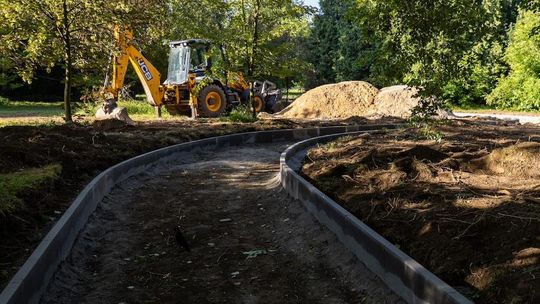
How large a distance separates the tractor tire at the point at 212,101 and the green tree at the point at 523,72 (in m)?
16.5

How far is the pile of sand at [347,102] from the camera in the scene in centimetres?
2627

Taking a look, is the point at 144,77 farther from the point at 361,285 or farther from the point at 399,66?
the point at 361,285

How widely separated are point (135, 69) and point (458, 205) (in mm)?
18343

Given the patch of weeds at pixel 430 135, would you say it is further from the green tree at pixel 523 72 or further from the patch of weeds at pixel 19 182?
the green tree at pixel 523 72

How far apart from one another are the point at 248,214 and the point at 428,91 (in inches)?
198

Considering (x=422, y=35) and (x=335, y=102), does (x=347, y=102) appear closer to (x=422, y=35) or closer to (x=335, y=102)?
(x=335, y=102)

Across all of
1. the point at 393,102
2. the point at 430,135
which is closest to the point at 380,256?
the point at 430,135

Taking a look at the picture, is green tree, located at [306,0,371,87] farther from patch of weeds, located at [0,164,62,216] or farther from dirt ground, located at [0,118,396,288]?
patch of weeds, located at [0,164,62,216]

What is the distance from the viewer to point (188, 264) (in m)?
5.16

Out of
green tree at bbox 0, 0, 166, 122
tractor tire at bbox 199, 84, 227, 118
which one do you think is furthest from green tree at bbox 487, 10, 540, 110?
green tree at bbox 0, 0, 166, 122

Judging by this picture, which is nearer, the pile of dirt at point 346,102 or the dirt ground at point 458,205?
the dirt ground at point 458,205

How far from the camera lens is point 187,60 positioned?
2191 centimetres

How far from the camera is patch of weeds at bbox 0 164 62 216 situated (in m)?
5.39

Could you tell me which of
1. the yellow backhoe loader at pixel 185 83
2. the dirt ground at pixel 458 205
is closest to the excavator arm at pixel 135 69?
the yellow backhoe loader at pixel 185 83
